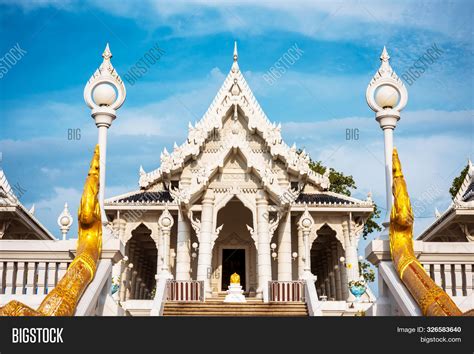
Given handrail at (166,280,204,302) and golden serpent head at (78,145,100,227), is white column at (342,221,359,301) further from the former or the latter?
→ golden serpent head at (78,145,100,227)

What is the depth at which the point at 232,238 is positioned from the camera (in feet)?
76.7

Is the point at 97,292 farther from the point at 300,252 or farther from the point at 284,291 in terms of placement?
the point at 300,252

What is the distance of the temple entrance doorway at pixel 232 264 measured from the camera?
23.2 meters

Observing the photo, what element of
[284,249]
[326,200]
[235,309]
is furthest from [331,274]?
[235,309]

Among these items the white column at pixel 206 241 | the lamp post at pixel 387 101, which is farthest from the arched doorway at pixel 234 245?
the lamp post at pixel 387 101

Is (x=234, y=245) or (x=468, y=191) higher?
(x=468, y=191)

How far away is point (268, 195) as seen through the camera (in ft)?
67.5

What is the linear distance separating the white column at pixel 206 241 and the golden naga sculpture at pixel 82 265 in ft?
32.1

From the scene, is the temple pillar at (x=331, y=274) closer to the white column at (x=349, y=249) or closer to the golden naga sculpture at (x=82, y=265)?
the white column at (x=349, y=249)

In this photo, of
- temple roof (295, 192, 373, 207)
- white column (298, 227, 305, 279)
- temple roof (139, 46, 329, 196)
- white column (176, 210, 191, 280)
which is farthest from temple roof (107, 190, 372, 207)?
white column (176, 210, 191, 280)

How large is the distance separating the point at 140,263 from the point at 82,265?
19.2 metres

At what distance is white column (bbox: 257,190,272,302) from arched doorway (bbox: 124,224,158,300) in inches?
239
